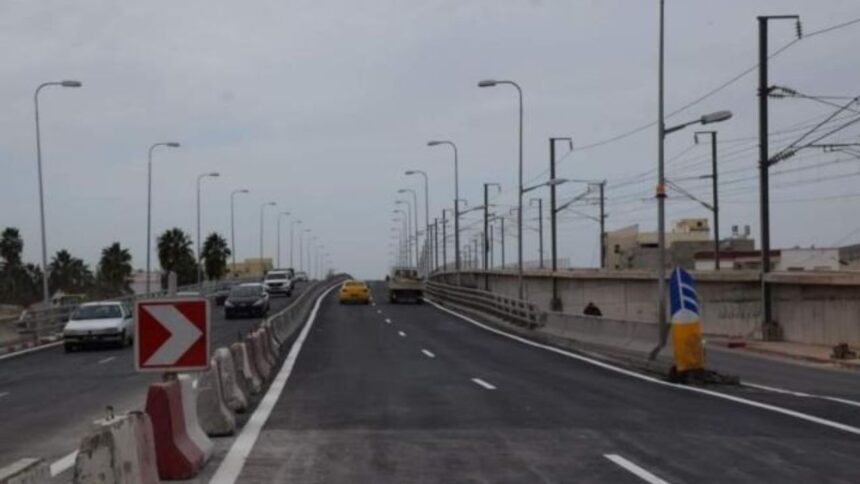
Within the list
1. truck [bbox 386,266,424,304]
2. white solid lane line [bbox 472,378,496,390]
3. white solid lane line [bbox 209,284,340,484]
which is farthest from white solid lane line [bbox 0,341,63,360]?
truck [bbox 386,266,424,304]

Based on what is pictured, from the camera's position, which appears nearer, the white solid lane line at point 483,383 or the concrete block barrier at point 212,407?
the concrete block barrier at point 212,407

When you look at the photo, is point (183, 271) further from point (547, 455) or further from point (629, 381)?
point (547, 455)

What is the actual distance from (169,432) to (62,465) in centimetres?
247

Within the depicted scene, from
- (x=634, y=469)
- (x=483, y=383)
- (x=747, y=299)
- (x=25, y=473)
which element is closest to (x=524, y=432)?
(x=634, y=469)

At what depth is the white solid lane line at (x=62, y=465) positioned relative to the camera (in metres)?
11.9

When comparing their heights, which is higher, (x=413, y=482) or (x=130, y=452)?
(x=130, y=452)

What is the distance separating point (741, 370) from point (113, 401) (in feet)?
50.0

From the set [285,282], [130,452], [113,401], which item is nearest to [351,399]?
[113,401]

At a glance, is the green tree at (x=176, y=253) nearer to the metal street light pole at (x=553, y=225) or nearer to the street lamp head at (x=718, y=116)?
the metal street light pole at (x=553, y=225)

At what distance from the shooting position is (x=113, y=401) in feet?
65.5

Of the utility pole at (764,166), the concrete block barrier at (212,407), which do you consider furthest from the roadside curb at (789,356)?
the concrete block barrier at (212,407)

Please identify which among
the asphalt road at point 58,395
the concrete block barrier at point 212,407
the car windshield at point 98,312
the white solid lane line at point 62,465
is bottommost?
the asphalt road at point 58,395

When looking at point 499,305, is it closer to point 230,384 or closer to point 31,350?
point 31,350

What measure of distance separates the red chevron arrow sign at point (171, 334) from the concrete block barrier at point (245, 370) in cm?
644
